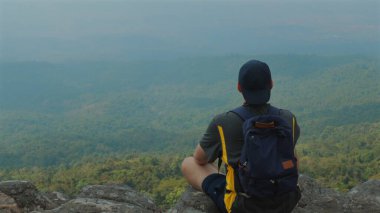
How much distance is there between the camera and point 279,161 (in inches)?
215

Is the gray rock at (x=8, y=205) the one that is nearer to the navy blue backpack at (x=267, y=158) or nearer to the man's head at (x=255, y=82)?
the navy blue backpack at (x=267, y=158)

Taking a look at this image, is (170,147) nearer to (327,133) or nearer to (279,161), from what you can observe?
(327,133)

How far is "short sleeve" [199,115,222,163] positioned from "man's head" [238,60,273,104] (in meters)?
0.55

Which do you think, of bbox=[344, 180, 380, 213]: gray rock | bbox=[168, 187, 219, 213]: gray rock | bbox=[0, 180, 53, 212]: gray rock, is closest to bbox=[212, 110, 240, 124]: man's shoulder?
bbox=[168, 187, 219, 213]: gray rock

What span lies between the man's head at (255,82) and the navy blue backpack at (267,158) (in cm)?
35

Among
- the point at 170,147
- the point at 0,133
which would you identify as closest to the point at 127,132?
the point at 170,147

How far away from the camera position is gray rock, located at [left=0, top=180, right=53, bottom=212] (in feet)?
29.1

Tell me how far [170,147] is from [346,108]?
6729 cm

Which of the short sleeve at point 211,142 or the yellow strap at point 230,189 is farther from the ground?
the short sleeve at point 211,142

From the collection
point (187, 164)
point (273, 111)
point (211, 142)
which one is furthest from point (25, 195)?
point (273, 111)

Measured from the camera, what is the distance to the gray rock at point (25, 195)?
888cm

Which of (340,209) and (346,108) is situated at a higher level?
(340,209)

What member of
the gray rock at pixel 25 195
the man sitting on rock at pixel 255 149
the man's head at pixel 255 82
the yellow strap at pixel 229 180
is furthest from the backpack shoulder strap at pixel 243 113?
the gray rock at pixel 25 195

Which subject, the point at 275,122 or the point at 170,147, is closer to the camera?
the point at 275,122
